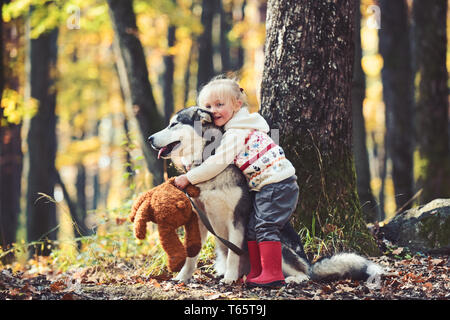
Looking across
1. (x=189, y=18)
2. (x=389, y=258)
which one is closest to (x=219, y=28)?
(x=189, y=18)

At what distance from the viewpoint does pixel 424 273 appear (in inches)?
193

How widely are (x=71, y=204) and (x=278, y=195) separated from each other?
9.68m

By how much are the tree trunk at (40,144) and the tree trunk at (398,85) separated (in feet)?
24.7

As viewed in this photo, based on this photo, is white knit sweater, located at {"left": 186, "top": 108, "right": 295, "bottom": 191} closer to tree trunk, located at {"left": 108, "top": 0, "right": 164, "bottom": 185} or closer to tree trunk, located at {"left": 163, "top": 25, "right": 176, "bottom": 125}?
tree trunk, located at {"left": 108, "top": 0, "right": 164, "bottom": 185}

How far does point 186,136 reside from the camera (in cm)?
428

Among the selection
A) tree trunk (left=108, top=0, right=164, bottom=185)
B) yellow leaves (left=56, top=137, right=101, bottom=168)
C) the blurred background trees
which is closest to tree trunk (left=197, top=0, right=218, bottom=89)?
the blurred background trees

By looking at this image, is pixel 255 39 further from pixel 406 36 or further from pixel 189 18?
pixel 406 36

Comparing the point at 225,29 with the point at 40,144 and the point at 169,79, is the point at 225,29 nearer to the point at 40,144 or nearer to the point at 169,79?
the point at 169,79

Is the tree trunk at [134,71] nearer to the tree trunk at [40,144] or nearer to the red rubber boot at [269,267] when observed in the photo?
the red rubber boot at [269,267]

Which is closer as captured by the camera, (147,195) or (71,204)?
(147,195)

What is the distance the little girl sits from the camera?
13.6 ft

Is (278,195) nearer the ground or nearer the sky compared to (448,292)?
nearer the sky

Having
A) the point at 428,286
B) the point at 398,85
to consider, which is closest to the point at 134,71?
the point at 428,286
